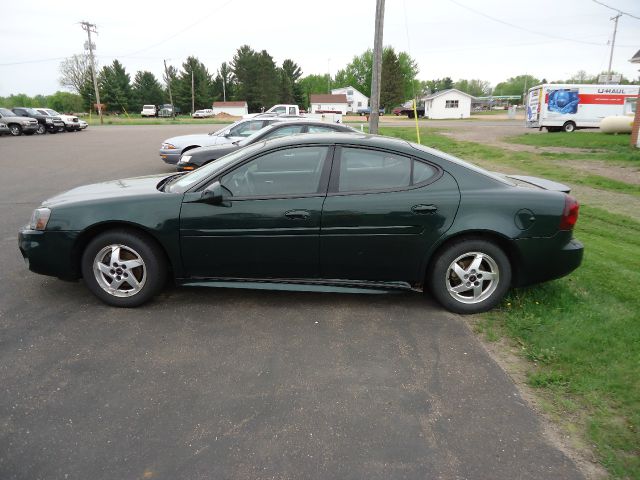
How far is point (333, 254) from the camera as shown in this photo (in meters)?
4.09

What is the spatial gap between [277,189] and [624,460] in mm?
3041

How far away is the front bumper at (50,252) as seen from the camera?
13.5ft

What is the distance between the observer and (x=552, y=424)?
2.77 m

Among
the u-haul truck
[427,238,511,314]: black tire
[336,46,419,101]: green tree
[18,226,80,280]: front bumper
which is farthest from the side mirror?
[336,46,419,101]: green tree

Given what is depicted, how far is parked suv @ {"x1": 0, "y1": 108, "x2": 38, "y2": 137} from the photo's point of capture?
2906cm

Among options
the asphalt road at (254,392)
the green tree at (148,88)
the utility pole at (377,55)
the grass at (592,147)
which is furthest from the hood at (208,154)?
the green tree at (148,88)

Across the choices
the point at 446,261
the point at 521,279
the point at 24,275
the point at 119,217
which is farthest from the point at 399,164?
the point at 24,275

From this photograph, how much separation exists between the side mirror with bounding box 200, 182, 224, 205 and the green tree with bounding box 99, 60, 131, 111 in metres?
81.6

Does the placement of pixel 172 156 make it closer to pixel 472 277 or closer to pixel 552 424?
pixel 472 277

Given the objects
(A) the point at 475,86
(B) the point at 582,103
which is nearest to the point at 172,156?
(B) the point at 582,103

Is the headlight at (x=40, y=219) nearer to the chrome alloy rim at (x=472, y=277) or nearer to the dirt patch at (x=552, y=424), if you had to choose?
the chrome alloy rim at (x=472, y=277)

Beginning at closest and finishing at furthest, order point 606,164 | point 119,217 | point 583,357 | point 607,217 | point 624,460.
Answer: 1. point 624,460
2. point 583,357
3. point 119,217
4. point 607,217
5. point 606,164

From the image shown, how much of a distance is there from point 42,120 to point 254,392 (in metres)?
35.1

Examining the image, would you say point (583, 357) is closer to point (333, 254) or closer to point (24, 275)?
point (333, 254)
